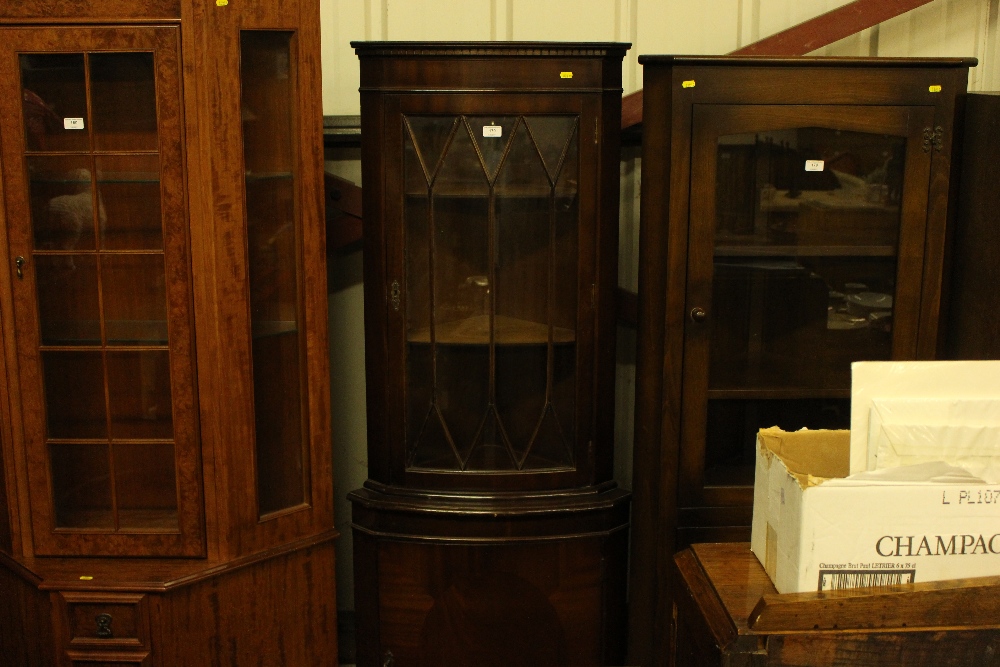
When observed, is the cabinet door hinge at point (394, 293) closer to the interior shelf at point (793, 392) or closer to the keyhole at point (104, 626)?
the interior shelf at point (793, 392)

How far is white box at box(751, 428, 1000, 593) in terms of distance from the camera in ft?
Result: 4.10

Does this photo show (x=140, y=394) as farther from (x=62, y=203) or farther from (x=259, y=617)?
(x=259, y=617)

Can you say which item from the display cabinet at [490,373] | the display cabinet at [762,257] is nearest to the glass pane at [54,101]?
the display cabinet at [490,373]

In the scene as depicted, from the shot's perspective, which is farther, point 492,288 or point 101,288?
point 492,288

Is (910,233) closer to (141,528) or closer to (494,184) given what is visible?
(494,184)

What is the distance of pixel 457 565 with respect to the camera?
2410mm

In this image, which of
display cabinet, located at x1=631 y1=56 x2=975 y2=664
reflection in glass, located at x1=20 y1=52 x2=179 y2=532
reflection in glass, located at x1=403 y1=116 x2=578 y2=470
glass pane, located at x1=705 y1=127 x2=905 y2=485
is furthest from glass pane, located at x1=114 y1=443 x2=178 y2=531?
glass pane, located at x1=705 y1=127 x2=905 y2=485

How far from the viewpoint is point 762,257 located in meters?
2.31

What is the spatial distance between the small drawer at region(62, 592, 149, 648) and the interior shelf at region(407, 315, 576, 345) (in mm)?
918

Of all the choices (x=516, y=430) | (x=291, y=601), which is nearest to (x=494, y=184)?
(x=516, y=430)

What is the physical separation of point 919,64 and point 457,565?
65.3 inches

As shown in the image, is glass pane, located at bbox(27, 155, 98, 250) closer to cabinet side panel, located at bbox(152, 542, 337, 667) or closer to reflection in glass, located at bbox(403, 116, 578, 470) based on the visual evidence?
reflection in glass, located at bbox(403, 116, 578, 470)

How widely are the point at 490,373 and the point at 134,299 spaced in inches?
35.0

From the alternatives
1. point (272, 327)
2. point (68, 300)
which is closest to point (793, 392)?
point (272, 327)
